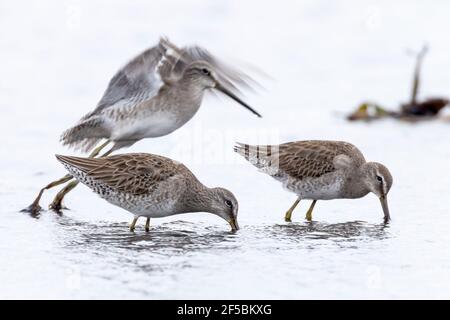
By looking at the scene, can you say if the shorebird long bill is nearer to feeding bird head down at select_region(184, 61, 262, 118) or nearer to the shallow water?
the shallow water

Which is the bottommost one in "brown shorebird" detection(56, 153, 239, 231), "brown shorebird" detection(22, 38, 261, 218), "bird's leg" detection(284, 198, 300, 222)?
"bird's leg" detection(284, 198, 300, 222)

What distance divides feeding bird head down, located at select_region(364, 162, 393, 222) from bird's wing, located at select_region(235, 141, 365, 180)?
0.24 metres

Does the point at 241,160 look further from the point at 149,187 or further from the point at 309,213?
the point at 149,187

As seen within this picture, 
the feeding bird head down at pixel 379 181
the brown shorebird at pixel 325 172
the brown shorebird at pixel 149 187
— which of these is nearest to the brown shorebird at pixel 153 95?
the brown shorebird at pixel 325 172

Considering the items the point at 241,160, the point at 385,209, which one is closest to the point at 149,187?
the point at 385,209

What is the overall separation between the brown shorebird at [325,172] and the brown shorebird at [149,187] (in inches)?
31.1

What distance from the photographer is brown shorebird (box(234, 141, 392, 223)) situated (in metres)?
9.44

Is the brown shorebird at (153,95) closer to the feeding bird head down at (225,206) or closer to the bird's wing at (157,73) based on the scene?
the bird's wing at (157,73)

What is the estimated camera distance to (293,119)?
13172mm

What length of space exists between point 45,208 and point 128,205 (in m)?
1.26

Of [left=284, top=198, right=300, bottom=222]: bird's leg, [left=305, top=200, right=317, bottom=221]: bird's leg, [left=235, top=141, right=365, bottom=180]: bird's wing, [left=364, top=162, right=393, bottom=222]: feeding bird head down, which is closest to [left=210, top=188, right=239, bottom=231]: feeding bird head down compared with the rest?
[left=284, top=198, right=300, bottom=222]: bird's leg
